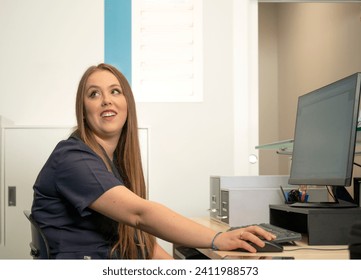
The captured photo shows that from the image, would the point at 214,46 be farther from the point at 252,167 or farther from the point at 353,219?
the point at 353,219

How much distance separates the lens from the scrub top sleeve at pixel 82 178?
157 centimetres

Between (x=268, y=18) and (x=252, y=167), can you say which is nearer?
(x=252, y=167)

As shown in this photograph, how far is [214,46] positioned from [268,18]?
2958 mm

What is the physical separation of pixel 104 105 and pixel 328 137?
0.70 meters

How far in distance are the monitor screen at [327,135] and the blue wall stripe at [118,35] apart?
1737mm

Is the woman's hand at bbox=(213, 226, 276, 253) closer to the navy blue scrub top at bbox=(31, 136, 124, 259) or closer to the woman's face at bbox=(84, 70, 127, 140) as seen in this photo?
the navy blue scrub top at bbox=(31, 136, 124, 259)

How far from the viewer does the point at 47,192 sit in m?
1.67

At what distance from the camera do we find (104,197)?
5.11ft

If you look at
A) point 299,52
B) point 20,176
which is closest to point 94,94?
point 20,176

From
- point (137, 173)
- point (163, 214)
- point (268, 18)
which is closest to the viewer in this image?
point (163, 214)

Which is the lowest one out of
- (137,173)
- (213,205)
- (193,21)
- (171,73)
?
(213,205)

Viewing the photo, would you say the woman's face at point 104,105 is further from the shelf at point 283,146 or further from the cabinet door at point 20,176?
the cabinet door at point 20,176
